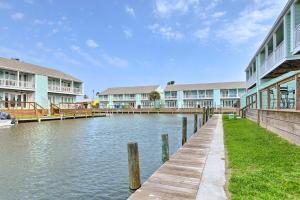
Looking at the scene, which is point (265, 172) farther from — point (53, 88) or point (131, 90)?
point (131, 90)

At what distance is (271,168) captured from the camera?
5500 mm

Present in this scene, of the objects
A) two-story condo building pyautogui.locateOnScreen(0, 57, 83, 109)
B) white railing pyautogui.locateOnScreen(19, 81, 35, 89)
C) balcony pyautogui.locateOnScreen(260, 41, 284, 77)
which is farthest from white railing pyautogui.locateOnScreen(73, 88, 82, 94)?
balcony pyautogui.locateOnScreen(260, 41, 284, 77)

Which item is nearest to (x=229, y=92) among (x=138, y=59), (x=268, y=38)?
(x=138, y=59)

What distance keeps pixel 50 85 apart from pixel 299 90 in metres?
40.1

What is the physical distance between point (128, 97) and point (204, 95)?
26.1 m

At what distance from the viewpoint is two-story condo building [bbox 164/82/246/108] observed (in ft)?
206

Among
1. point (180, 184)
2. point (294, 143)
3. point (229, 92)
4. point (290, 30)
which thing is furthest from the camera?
point (229, 92)

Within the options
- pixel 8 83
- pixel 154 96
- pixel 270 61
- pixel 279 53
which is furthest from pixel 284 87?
pixel 154 96

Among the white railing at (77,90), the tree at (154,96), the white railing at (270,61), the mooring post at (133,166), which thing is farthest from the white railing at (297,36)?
the tree at (154,96)

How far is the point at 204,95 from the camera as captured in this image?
65.8m

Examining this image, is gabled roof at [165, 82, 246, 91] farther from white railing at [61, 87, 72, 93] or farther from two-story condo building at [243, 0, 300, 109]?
two-story condo building at [243, 0, 300, 109]

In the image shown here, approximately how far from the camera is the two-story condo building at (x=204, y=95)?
2469 inches

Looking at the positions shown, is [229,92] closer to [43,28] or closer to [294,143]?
[43,28]

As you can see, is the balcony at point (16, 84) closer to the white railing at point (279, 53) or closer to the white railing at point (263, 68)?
the white railing at point (263, 68)
